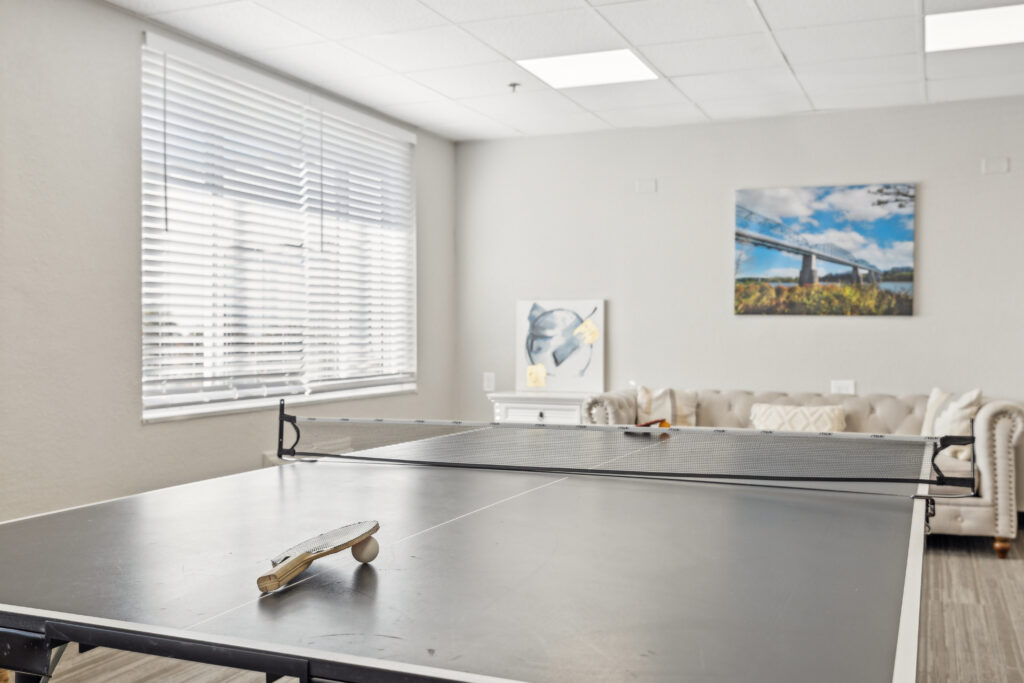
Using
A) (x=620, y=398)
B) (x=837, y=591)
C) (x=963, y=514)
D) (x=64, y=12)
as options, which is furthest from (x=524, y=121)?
(x=837, y=591)

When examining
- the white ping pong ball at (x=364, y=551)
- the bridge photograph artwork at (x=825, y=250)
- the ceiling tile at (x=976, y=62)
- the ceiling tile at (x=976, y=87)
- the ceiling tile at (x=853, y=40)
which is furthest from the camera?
the bridge photograph artwork at (x=825, y=250)

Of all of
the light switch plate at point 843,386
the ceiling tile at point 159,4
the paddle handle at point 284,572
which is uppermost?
the ceiling tile at point 159,4

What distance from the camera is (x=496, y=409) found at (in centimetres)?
624

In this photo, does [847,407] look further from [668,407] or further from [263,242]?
[263,242]

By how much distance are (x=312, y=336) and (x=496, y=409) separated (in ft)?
4.98

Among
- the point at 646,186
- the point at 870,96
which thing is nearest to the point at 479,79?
the point at 646,186

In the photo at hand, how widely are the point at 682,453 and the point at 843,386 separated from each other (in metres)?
3.08

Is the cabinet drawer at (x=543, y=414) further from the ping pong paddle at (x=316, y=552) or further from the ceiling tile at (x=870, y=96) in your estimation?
the ping pong paddle at (x=316, y=552)

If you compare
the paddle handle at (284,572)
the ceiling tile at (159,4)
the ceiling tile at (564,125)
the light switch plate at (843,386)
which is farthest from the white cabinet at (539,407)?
the paddle handle at (284,572)

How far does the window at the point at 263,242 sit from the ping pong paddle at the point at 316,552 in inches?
116

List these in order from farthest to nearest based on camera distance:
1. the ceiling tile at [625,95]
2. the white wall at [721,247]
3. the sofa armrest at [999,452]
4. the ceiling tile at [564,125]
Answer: the ceiling tile at [564,125] → the white wall at [721,247] → the ceiling tile at [625,95] → the sofa armrest at [999,452]

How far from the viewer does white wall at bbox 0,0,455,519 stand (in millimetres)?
3535

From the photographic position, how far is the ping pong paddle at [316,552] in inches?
54.2

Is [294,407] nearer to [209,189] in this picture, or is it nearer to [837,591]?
[209,189]
